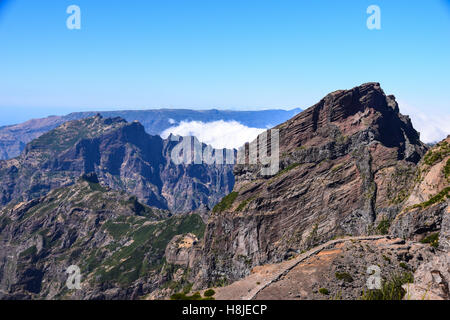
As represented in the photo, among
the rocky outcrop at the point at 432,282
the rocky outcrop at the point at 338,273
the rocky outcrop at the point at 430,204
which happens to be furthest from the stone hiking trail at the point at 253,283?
the rocky outcrop at the point at 430,204

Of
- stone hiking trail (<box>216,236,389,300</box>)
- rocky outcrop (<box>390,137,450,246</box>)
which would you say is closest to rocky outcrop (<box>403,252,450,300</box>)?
rocky outcrop (<box>390,137,450,246</box>)

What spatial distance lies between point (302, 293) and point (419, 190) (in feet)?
263

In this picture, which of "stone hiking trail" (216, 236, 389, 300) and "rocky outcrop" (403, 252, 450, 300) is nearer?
"rocky outcrop" (403, 252, 450, 300)

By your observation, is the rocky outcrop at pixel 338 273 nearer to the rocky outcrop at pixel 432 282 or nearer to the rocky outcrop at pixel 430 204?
the rocky outcrop at pixel 432 282

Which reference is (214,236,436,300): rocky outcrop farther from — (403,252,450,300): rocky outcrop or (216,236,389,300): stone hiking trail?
(403,252,450,300): rocky outcrop

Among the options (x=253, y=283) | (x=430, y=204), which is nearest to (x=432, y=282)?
(x=253, y=283)

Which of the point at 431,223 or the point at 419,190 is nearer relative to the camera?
the point at 431,223

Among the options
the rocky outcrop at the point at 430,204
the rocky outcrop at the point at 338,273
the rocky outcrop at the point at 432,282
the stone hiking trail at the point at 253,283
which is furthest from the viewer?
the rocky outcrop at the point at 430,204

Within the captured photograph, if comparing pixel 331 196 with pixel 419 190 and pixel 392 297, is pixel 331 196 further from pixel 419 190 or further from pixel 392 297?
pixel 392 297

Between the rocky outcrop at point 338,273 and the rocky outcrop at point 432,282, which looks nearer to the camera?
the rocky outcrop at point 432,282

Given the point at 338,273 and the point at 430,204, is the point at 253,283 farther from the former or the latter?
the point at 430,204

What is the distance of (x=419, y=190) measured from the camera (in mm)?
139875
